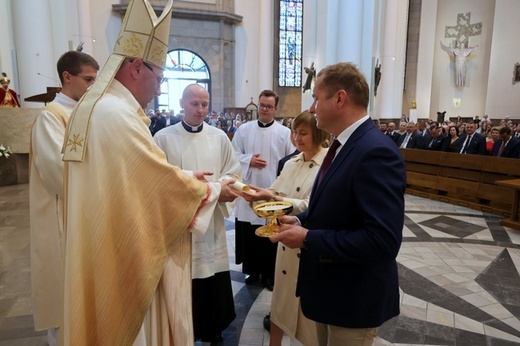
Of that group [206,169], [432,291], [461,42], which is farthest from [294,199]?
[461,42]

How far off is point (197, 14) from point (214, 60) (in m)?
2.47

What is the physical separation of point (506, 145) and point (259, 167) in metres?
6.92

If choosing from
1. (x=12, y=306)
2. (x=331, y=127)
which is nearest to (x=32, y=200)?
(x=12, y=306)

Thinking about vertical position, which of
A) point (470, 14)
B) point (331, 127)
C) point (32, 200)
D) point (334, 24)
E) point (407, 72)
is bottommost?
point (32, 200)

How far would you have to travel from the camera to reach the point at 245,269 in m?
3.70

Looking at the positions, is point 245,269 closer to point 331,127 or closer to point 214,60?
point 331,127

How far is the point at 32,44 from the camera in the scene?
984cm

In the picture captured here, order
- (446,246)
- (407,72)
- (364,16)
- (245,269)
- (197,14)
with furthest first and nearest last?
(407,72) < (197,14) < (364,16) < (446,246) < (245,269)

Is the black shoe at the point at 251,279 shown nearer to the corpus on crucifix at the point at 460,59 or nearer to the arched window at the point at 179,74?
the arched window at the point at 179,74

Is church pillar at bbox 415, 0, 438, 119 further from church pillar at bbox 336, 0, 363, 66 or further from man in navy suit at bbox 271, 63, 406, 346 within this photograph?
man in navy suit at bbox 271, 63, 406, 346

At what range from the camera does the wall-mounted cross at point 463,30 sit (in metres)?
21.0

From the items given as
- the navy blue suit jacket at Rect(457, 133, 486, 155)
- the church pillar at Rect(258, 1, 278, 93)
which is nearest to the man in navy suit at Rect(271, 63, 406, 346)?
the navy blue suit jacket at Rect(457, 133, 486, 155)

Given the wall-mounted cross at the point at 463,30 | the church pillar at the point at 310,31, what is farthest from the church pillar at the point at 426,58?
the church pillar at the point at 310,31

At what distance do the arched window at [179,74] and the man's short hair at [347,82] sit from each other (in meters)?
18.6
